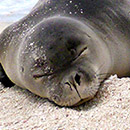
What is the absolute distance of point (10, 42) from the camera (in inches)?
110

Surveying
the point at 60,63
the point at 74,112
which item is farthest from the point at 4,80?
the point at 74,112

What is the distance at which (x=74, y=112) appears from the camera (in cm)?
197

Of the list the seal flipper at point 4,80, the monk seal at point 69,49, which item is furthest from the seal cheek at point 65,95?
the seal flipper at point 4,80

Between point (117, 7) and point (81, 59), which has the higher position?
point (117, 7)

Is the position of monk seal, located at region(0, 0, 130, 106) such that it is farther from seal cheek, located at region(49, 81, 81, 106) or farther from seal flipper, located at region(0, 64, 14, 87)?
seal flipper, located at region(0, 64, 14, 87)

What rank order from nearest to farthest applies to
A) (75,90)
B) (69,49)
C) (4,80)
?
(75,90)
(69,49)
(4,80)

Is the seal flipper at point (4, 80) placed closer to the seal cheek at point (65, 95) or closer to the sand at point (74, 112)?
the sand at point (74, 112)

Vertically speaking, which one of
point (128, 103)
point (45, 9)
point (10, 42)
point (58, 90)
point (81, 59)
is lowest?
point (128, 103)

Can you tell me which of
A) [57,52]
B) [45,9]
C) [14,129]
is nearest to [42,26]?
[57,52]

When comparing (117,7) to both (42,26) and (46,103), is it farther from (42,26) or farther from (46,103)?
(46,103)

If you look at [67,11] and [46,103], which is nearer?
[46,103]

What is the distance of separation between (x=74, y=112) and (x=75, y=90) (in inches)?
6.2

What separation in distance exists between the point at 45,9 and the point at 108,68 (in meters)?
0.83

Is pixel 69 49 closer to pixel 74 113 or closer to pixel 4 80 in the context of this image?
pixel 74 113
